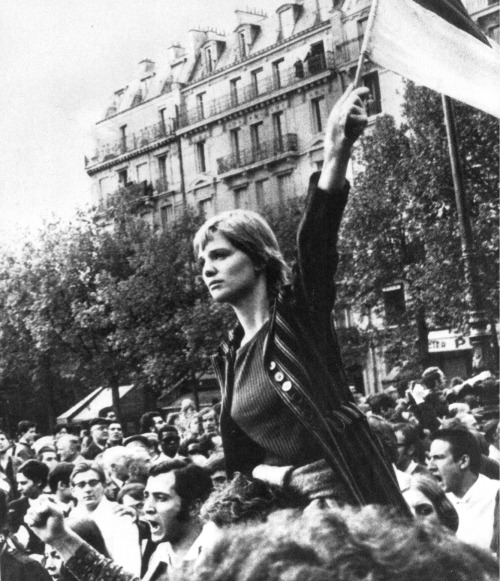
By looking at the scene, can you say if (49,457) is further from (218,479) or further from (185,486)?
(218,479)

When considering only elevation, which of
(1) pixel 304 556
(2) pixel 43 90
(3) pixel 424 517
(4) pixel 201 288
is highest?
(2) pixel 43 90

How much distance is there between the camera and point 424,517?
13.7 ft

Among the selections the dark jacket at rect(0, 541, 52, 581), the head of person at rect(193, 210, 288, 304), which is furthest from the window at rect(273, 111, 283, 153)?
the dark jacket at rect(0, 541, 52, 581)

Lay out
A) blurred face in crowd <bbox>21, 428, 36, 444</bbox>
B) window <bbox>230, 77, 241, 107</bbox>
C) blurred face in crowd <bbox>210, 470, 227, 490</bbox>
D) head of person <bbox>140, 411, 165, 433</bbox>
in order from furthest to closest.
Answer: blurred face in crowd <bbox>21, 428, 36, 444</bbox> → window <bbox>230, 77, 241, 107</bbox> → head of person <bbox>140, 411, 165, 433</bbox> → blurred face in crowd <bbox>210, 470, 227, 490</bbox>

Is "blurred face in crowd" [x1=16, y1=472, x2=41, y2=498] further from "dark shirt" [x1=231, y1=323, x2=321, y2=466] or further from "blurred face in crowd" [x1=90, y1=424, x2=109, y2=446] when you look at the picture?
"dark shirt" [x1=231, y1=323, x2=321, y2=466]

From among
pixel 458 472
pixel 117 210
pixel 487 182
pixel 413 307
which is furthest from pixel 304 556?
pixel 117 210

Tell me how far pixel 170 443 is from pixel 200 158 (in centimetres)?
150

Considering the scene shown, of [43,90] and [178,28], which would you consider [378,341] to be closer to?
[178,28]

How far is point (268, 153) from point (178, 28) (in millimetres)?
1015

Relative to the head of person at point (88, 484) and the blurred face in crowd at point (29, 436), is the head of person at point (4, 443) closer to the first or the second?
the blurred face in crowd at point (29, 436)

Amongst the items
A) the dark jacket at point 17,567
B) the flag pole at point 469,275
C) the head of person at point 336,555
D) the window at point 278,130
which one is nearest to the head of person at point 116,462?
the dark jacket at point 17,567

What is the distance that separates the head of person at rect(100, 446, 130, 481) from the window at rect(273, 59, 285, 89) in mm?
2047

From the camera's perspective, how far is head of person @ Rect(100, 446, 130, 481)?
16.4ft

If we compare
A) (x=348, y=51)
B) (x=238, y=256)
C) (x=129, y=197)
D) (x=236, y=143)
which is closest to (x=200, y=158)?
(x=236, y=143)
